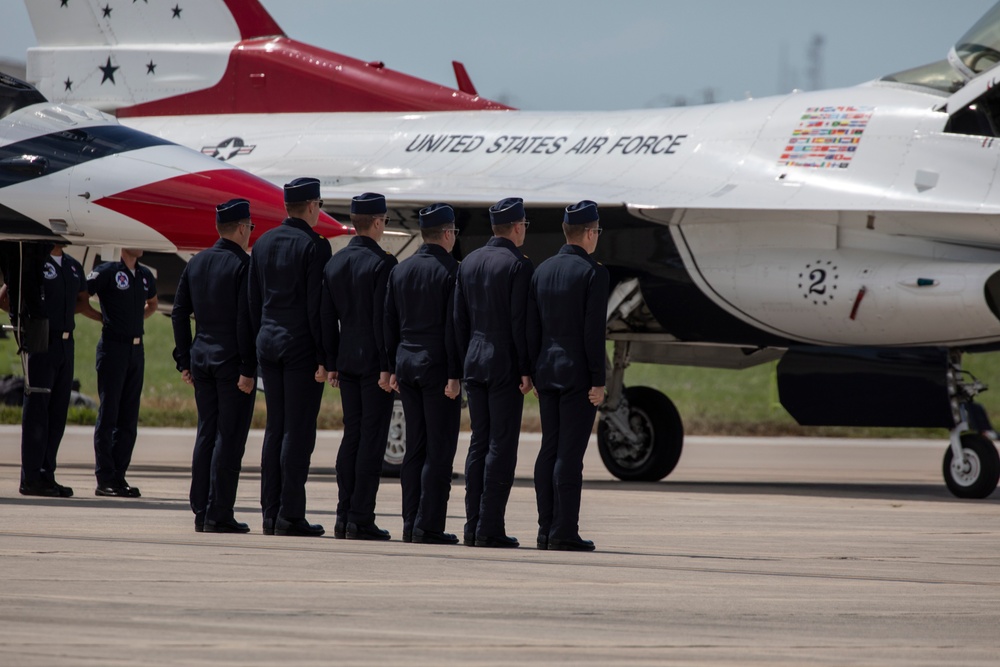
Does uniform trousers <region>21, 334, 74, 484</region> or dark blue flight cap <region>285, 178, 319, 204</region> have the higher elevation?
dark blue flight cap <region>285, 178, 319, 204</region>

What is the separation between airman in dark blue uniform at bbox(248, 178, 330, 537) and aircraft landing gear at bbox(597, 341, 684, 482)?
5988 mm

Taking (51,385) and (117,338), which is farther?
(117,338)

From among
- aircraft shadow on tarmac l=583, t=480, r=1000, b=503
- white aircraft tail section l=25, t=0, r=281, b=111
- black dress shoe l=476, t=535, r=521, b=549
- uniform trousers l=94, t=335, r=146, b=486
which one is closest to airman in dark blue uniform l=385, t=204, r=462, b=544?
black dress shoe l=476, t=535, r=521, b=549

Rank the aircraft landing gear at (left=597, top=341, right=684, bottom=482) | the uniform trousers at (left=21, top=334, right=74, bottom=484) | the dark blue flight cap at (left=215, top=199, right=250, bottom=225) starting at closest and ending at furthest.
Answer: the dark blue flight cap at (left=215, top=199, right=250, bottom=225), the uniform trousers at (left=21, top=334, right=74, bottom=484), the aircraft landing gear at (left=597, top=341, right=684, bottom=482)

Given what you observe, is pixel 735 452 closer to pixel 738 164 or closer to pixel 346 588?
pixel 738 164

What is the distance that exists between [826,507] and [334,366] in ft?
14.8

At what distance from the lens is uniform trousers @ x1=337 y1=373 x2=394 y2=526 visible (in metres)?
7.83

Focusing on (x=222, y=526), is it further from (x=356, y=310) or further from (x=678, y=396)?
(x=678, y=396)

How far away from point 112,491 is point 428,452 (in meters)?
3.47

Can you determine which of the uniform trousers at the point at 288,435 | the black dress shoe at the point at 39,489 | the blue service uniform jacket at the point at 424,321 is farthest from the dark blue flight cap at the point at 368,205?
the black dress shoe at the point at 39,489

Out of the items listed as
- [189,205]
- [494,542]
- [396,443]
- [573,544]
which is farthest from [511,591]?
[396,443]

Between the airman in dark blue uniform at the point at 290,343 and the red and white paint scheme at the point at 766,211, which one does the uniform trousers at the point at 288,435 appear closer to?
the airman in dark blue uniform at the point at 290,343

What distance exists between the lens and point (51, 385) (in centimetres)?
1019

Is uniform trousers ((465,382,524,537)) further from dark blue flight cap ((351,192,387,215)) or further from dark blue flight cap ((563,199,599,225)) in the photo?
dark blue flight cap ((351,192,387,215))
